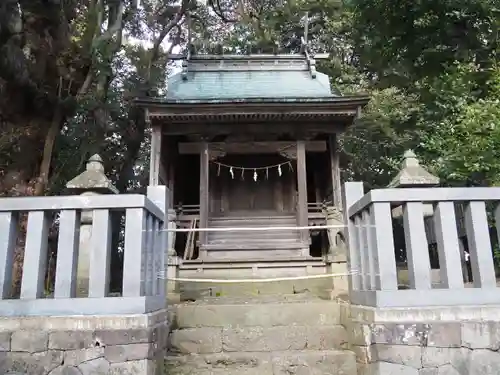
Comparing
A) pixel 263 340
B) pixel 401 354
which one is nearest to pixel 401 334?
pixel 401 354

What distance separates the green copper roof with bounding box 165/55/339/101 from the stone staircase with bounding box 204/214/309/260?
3.03m

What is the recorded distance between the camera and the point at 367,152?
48.8 feet

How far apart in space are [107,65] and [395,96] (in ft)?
28.1

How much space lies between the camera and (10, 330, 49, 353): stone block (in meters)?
3.12

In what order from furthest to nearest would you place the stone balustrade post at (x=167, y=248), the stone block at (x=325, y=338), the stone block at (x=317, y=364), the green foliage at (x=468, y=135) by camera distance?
the green foliage at (x=468, y=135) → the stone balustrade post at (x=167, y=248) → the stone block at (x=325, y=338) → the stone block at (x=317, y=364)

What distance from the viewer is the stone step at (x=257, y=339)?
13.4 ft

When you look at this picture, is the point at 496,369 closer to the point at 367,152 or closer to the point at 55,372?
the point at 55,372

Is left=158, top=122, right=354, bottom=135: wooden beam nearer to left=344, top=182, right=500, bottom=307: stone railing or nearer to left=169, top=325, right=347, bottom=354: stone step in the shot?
left=169, top=325, right=347, bottom=354: stone step

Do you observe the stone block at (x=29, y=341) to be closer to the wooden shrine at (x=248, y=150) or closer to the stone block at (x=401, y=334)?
the stone block at (x=401, y=334)

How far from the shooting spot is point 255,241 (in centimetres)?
948

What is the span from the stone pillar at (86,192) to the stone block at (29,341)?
53.8 inches

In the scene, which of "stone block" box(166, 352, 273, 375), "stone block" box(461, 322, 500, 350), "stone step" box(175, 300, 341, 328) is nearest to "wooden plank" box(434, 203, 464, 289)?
"stone block" box(461, 322, 500, 350)

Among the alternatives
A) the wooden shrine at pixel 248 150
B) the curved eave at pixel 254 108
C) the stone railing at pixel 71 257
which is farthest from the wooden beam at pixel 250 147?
the stone railing at pixel 71 257

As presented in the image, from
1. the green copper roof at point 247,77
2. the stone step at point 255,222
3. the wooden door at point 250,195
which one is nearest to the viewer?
the stone step at point 255,222
